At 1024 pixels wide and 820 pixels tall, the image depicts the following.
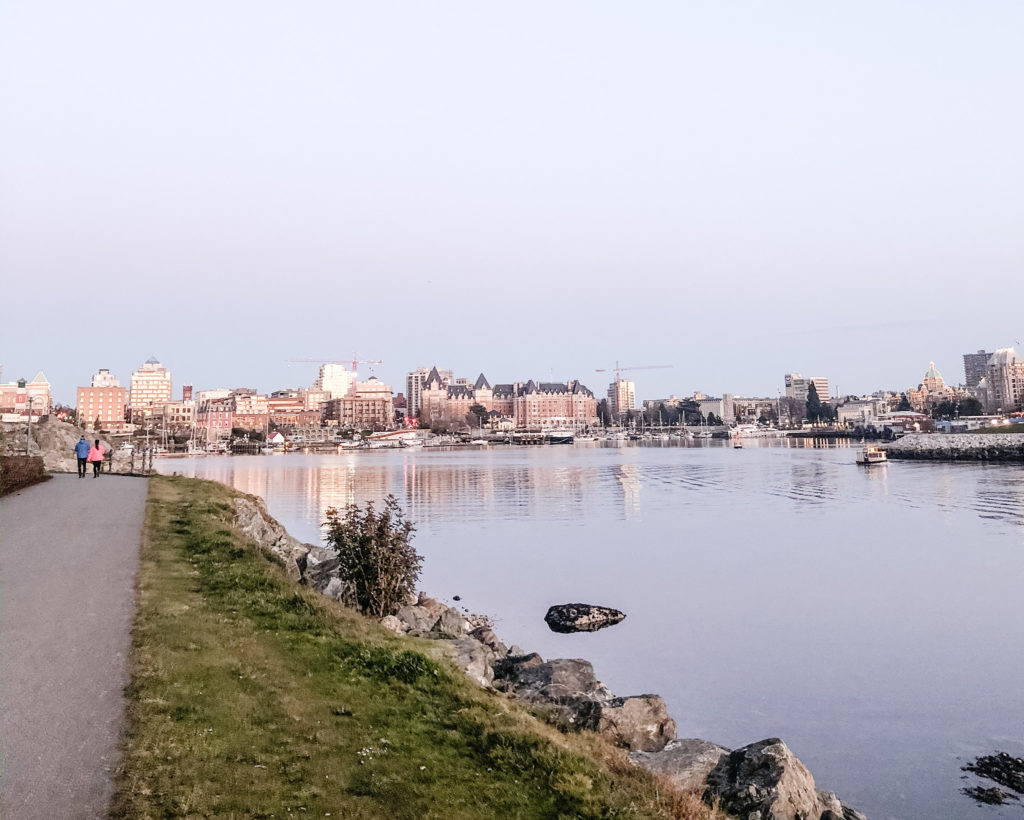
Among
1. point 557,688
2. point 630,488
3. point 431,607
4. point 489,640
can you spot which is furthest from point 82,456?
point 630,488

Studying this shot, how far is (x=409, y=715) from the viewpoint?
333 inches

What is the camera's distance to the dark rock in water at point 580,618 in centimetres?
1955

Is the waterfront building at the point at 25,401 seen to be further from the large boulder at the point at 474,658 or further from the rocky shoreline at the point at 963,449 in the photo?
the rocky shoreline at the point at 963,449

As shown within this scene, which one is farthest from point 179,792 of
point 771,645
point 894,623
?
point 894,623

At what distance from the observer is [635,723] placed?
444 inches

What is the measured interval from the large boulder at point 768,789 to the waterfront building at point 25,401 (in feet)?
130

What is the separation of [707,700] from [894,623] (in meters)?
8.39

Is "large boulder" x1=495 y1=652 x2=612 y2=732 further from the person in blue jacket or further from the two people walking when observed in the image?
the two people walking

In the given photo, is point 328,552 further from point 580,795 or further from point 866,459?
point 866,459

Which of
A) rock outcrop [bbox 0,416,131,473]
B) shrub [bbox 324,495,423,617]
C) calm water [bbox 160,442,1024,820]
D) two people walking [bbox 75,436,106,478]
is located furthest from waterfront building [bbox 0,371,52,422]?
shrub [bbox 324,495,423,617]

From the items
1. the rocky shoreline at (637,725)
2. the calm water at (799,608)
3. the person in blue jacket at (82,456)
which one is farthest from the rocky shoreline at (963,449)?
the person in blue jacket at (82,456)

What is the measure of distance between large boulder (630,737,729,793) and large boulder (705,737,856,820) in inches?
5.7

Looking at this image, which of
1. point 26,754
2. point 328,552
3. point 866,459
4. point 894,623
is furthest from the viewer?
point 866,459

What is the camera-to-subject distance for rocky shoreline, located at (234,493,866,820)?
8734mm
